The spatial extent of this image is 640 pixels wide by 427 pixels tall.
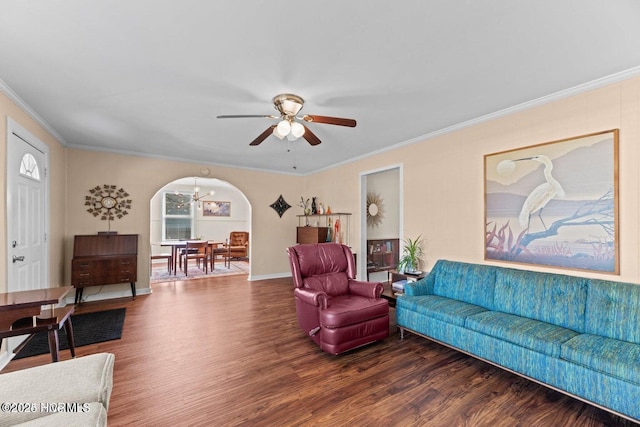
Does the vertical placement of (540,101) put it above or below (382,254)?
above

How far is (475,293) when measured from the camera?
9.71ft

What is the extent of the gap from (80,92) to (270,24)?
2243 mm

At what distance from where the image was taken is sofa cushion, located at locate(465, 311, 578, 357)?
2070 mm

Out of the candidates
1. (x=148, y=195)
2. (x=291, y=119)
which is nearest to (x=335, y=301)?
(x=291, y=119)

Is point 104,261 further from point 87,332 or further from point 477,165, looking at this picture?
point 477,165

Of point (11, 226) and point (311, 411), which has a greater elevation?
point (11, 226)

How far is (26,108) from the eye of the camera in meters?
3.03

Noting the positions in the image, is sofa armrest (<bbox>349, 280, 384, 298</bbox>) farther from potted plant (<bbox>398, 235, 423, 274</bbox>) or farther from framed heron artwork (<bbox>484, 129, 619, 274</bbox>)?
framed heron artwork (<bbox>484, 129, 619, 274</bbox>)

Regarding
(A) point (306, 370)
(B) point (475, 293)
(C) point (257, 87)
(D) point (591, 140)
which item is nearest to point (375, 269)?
(B) point (475, 293)

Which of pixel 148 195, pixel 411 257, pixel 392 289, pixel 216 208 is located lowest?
pixel 392 289

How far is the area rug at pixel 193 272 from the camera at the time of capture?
6.38 m

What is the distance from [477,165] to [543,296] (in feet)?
5.39

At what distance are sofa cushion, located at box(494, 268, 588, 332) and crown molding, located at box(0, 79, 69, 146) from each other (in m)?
5.10

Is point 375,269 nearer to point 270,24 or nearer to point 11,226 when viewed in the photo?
point 270,24
